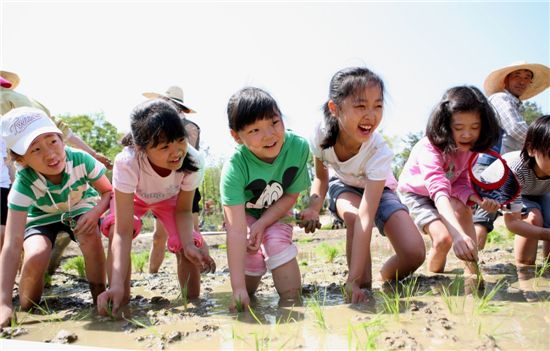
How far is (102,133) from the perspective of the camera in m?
27.7

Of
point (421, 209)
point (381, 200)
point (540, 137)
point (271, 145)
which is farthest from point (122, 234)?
point (540, 137)

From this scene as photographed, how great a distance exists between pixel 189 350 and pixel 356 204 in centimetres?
171

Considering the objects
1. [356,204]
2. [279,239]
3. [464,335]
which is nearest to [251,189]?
[279,239]

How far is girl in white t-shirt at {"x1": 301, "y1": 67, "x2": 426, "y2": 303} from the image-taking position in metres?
2.65

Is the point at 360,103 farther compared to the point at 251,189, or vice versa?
the point at 251,189

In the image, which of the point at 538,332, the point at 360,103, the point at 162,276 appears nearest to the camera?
the point at 538,332

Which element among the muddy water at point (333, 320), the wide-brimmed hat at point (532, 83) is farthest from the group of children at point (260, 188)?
the wide-brimmed hat at point (532, 83)

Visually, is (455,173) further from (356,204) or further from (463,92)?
(356,204)

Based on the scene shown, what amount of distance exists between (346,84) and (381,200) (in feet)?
3.19

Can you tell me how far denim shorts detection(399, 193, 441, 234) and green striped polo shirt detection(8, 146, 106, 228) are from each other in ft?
7.78

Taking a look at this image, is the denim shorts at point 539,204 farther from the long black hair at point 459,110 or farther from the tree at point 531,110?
the tree at point 531,110

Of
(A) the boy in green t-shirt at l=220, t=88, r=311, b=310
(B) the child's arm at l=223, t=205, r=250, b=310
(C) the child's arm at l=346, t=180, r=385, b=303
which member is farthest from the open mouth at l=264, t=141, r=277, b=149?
(C) the child's arm at l=346, t=180, r=385, b=303

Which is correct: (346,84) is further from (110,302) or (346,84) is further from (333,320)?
(110,302)

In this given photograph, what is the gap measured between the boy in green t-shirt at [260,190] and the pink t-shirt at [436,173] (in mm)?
909
